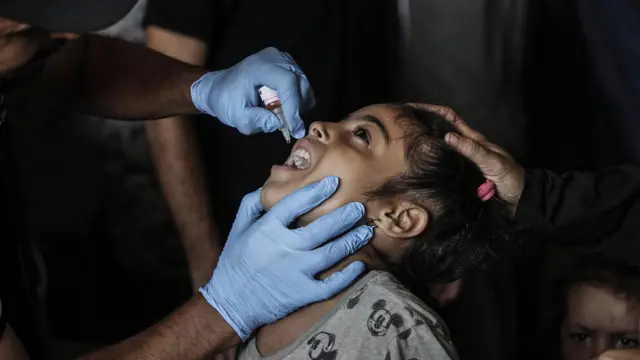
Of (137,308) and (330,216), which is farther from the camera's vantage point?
(137,308)

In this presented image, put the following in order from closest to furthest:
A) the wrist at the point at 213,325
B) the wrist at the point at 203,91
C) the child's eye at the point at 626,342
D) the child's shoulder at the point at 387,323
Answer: the child's shoulder at the point at 387,323 < the wrist at the point at 213,325 < the wrist at the point at 203,91 < the child's eye at the point at 626,342

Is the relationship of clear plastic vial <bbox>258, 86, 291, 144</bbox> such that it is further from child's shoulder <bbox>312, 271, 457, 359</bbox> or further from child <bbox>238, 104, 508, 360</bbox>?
child's shoulder <bbox>312, 271, 457, 359</bbox>

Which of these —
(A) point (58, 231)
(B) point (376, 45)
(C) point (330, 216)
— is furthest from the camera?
(B) point (376, 45)

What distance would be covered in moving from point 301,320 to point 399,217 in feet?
0.63

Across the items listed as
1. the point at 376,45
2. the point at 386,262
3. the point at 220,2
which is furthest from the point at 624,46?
the point at 220,2

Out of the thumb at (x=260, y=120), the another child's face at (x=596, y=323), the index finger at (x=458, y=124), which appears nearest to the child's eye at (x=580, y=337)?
the another child's face at (x=596, y=323)

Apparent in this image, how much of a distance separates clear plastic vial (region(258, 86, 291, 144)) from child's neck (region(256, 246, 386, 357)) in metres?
0.19

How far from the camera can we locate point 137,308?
3.75 feet

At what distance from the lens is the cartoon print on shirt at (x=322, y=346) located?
94 centimetres

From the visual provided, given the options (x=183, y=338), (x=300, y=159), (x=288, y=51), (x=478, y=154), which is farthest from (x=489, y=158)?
(x=183, y=338)

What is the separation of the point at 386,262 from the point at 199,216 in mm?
304

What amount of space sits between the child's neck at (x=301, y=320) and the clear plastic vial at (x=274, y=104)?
7.5 inches

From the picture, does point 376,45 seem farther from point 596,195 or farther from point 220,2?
point 596,195

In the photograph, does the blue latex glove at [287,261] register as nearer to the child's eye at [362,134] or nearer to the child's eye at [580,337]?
the child's eye at [362,134]
